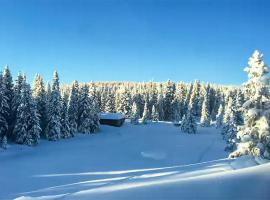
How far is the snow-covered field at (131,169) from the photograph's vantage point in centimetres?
1470

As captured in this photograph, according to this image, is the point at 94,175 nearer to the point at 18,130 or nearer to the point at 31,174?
the point at 31,174

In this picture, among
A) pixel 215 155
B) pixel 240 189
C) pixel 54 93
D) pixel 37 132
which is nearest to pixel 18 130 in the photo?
pixel 37 132

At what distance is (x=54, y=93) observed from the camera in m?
67.9

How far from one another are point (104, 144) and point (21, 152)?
16.3 meters

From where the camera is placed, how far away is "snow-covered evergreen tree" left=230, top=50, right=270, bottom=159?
21.3 meters

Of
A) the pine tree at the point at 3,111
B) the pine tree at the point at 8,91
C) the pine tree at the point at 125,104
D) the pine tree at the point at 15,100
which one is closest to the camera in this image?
the pine tree at the point at 3,111

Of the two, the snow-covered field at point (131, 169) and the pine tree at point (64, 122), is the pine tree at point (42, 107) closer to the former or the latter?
the pine tree at point (64, 122)

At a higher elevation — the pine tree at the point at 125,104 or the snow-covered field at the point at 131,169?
the pine tree at the point at 125,104

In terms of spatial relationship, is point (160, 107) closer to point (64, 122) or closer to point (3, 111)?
point (64, 122)

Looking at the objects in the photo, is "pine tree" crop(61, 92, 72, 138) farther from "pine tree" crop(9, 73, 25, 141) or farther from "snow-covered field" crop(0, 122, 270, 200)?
"pine tree" crop(9, 73, 25, 141)

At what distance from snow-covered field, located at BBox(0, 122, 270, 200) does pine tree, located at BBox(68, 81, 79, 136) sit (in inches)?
115

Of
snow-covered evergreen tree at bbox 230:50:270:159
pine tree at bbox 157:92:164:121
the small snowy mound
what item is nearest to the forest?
snow-covered evergreen tree at bbox 230:50:270:159

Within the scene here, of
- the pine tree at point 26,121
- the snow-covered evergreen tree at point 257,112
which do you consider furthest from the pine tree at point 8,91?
the snow-covered evergreen tree at point 257,112

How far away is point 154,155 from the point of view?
2307 inches
